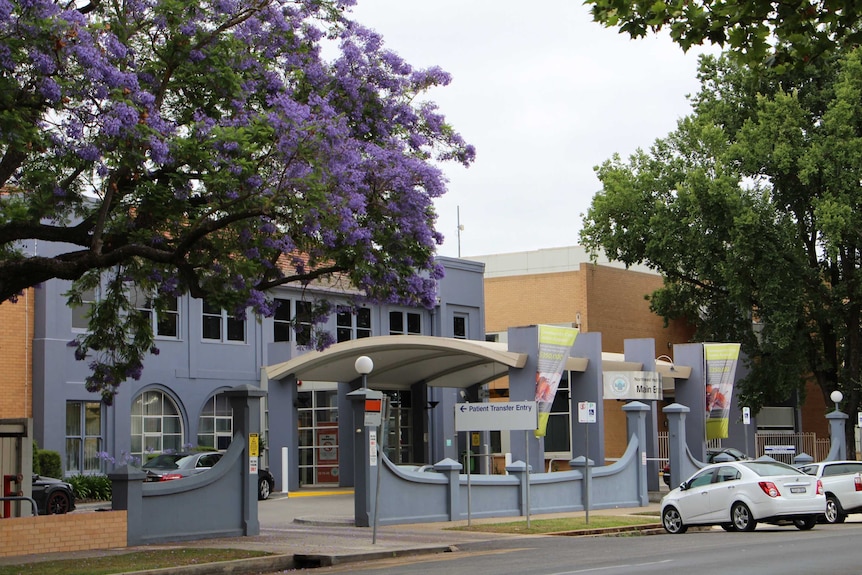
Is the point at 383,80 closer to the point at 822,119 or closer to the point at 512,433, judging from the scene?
the point at 512,433

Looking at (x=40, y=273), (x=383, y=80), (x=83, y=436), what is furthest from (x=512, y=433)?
(x=40, y=273)

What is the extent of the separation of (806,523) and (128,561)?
13.3 m

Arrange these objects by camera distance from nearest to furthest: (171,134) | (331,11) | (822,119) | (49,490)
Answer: (171,134) < (331,11) < (49,490) < (822,119)

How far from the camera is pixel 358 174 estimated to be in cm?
1908

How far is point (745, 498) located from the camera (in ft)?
75.8

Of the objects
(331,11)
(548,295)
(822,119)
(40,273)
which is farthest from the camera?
(548,295)

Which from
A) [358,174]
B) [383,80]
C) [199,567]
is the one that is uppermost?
[383,80]

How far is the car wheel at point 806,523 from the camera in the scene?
23.5m

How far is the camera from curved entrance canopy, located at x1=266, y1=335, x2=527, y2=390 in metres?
32.8

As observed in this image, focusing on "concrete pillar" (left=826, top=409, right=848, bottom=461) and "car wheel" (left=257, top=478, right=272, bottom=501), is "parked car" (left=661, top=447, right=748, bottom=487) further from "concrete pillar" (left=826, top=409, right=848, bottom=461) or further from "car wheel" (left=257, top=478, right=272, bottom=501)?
"car wheel" (left=257, top=478, right=272, bottom=501)

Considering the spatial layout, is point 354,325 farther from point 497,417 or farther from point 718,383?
point 497,417

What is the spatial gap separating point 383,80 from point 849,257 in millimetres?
28877

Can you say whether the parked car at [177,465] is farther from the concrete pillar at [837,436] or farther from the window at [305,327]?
the concrete pillar at [837,436]

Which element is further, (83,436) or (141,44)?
(83,436)
